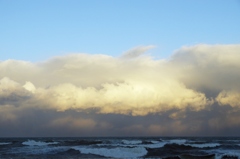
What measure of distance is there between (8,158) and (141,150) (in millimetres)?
14964

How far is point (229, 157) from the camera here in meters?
29.8

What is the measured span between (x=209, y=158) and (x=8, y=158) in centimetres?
1835

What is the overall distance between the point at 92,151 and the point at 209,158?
14.7m

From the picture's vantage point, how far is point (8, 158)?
2933 centimetres

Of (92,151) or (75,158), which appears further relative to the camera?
(92,151)

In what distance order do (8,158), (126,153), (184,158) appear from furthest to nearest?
(126,153) < (8,158) < (184,158)

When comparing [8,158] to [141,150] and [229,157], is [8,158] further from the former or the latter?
[229,157]

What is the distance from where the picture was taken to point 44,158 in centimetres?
2975

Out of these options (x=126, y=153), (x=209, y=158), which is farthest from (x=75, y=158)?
(x=209, y=158)

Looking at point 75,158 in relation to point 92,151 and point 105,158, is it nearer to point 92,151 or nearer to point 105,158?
point 105,158

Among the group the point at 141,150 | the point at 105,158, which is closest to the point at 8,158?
the point at 105,158

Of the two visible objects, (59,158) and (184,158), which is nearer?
(184,158)

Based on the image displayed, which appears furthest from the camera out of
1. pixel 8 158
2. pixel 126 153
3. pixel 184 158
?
pixel 126 153

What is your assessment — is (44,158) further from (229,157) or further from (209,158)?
(229,157)
